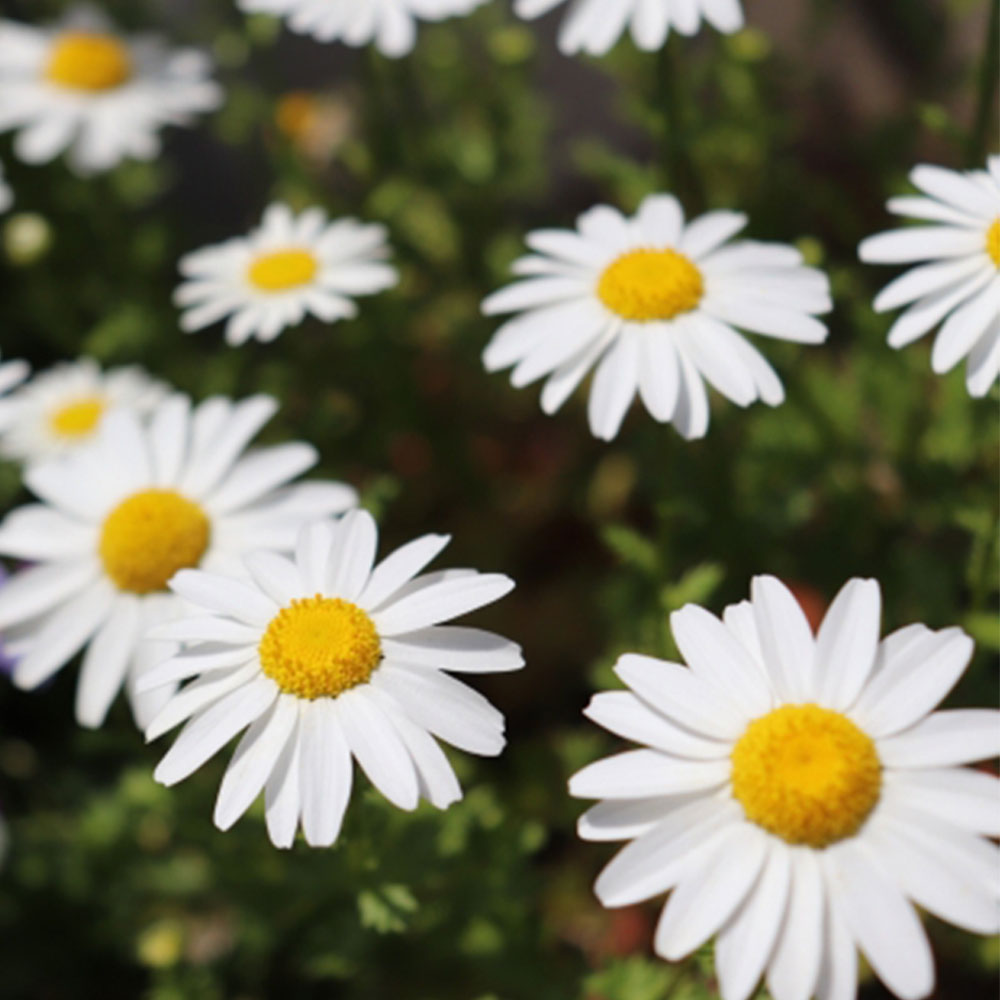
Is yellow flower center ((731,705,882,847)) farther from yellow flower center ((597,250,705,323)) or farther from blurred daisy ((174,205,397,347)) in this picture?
blurred daisy ((174,205,397,347))

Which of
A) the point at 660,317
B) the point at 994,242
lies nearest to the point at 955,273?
the point at 994,242

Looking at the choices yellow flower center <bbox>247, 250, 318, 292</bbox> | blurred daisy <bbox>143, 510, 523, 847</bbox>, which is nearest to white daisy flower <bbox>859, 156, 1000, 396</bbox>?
blurred daisy <bbox>143, 510, 523, 847</bbox>

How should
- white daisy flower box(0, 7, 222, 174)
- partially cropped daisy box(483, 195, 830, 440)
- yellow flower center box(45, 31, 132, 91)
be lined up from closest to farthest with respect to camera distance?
partially cropped daisy box(483, 195, 830, 440) → white daisy flower box(0, 7, 222, 174) → yellow flower center box(45, 31, 132, 91)

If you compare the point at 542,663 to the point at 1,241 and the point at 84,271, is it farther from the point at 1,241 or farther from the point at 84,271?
the point at 1,241

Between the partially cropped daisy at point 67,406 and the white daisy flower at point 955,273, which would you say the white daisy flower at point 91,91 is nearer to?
the partially cropped daisy at point 67,406

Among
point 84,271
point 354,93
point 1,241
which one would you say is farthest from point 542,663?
point 354,93

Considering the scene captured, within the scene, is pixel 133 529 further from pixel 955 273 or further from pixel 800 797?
pixel 955 273
